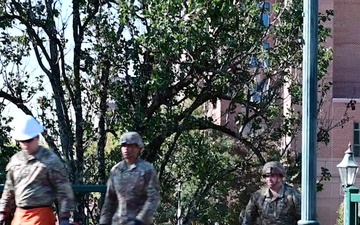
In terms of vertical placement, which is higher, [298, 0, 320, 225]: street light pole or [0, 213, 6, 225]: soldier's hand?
[298, 0, 320, 225]: street light pole

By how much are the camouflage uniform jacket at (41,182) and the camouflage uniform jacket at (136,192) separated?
1.94ft

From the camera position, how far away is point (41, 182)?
27.1 ft

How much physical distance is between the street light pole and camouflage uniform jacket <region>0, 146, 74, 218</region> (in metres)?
2.57

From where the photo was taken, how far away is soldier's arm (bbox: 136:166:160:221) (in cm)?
853

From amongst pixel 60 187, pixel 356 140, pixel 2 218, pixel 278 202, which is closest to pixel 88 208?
pixel 278 202

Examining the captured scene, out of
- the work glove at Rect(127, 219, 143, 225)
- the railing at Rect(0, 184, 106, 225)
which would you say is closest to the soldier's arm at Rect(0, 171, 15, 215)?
the work glove at Rect(127, 219, 143, 225)

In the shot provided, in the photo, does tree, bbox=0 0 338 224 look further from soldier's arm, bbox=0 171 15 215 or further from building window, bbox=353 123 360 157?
building window, bbox=353 123 360 157

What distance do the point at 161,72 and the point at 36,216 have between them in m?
9.70

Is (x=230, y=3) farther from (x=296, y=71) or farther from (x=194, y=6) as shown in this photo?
(x=296, y=71)

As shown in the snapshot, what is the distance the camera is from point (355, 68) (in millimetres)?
52156

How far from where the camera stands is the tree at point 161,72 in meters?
17.5

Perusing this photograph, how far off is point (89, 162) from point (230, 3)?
5536mm

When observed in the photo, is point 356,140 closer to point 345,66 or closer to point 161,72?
point 345,66

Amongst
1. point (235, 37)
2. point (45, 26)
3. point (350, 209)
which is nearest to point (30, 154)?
point (350, 209)
